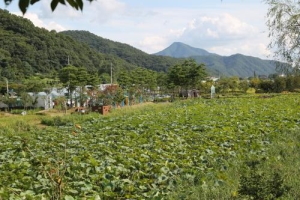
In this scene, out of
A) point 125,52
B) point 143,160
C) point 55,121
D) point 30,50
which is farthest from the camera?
point 125,52

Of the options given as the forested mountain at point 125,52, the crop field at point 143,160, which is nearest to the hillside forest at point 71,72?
the crop field at point 143,160

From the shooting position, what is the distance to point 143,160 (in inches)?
249

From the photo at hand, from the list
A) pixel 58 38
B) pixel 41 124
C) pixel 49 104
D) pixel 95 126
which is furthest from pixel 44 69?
pixel 95 126

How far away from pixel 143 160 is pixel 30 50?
2320 inches

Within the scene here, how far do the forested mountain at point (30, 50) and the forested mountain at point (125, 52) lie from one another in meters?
37.4

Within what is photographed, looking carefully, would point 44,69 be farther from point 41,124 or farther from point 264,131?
point 264,131

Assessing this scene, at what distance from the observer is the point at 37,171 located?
5188 millimetres

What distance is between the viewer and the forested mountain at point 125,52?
110m

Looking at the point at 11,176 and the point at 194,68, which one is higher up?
the point at 194,68

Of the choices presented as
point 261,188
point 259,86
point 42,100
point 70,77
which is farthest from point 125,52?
point 261,188

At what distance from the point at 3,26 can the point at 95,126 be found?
57.5m

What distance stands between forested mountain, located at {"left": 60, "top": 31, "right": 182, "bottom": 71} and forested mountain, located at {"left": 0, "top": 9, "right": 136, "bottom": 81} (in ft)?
123

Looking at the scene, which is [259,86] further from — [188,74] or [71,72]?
[71,72]

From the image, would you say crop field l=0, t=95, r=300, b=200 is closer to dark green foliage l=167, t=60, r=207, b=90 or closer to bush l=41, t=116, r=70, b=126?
bush l=41, t=116, r=70, b=126
